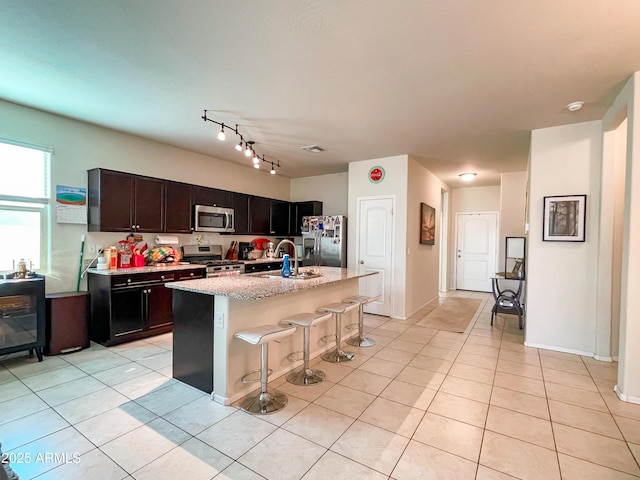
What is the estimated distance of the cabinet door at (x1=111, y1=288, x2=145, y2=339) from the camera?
12.3ft

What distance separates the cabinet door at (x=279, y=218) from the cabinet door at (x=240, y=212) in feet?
2.09

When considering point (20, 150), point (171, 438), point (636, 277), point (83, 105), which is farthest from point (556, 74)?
point (20, 150)

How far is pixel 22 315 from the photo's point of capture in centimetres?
324

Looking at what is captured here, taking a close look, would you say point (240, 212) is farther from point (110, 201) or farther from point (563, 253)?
point (563, 253)

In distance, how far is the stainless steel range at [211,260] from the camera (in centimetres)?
489

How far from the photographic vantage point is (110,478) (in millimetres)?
1735

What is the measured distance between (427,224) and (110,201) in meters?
5.25

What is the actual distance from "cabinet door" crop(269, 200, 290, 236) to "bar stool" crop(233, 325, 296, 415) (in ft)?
13.2

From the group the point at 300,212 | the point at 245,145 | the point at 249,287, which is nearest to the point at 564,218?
the point at 249,287

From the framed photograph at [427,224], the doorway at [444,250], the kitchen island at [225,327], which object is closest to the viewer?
the kitchen island at [225,327]

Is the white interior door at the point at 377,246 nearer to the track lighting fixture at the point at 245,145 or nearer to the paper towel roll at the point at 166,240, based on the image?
the track lighting fixture at the point at 245,145

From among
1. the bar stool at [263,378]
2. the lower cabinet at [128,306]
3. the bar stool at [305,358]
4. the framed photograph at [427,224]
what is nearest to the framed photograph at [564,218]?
the framed photograph at [427,224]

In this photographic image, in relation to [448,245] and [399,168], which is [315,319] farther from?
[448,245]

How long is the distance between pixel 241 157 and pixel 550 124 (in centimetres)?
453
